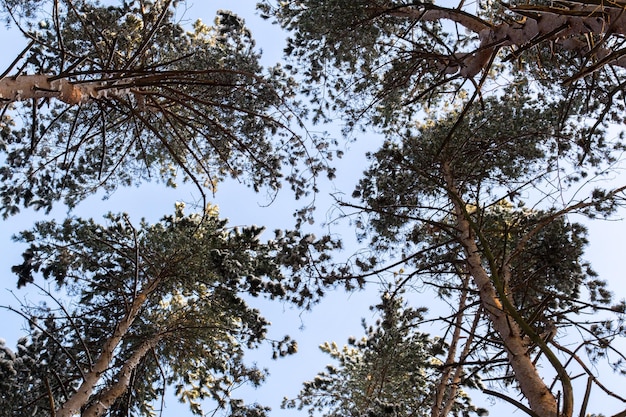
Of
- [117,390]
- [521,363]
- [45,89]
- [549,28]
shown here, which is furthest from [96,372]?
[549,28]

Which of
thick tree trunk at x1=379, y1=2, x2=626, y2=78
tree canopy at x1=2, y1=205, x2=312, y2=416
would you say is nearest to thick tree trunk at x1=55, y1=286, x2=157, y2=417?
tree canopy at x1=2, y1=205, x2=312, y2=416

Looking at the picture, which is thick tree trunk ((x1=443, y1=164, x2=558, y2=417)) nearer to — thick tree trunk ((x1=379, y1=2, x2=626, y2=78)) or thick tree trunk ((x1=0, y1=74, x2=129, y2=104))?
thick tree trunk ((x1=379, y1=2, x2=626, y2=78))

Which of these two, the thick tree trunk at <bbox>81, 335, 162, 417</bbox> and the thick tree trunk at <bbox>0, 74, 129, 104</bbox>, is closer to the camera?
the thick tree trunk at <bbox>0, 74, 129, 104</bbox>

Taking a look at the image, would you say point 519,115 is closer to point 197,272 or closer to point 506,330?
point 506,330

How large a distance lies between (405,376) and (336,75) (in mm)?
6345

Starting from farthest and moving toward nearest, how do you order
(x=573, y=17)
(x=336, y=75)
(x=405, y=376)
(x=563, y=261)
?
(x=405, y=376)
(x=336, y=75)
(x=563, y=261)
(x=573, y=17)

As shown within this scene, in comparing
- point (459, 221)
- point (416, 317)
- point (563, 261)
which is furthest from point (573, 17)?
point (416, 317)

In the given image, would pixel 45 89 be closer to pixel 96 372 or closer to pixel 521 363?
pixel 521 363

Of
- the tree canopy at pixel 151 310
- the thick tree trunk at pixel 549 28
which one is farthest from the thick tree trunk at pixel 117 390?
the thick tree trunk at pixel 549 28

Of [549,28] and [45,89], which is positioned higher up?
[549,28]

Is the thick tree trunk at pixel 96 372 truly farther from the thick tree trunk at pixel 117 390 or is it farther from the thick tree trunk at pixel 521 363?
the thick tree trunk at pixel 521 363

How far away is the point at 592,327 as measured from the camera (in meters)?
7.21

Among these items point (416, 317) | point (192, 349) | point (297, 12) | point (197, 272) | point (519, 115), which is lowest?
point (192, 349)

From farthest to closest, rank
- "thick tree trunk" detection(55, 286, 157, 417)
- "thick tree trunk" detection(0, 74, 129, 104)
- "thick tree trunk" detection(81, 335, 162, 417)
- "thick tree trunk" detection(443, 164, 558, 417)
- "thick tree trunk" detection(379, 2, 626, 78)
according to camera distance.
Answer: "thick tree trunk" detection(81, 335, 162, 417) → "thick tree trunk" detection(55, 286, 157, 417) → "thick tree trunk" detection(443, 164, 558, 417) → "thick tree trunk" detection(379, 2, 626, 78) → "thick tree trunk" detection(0, 74, 129, 104)
